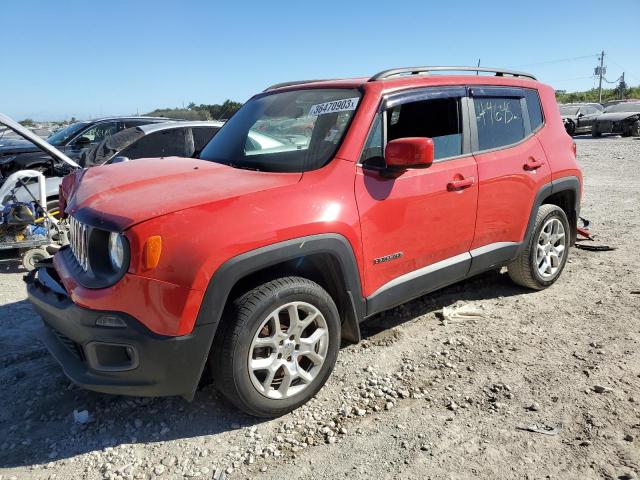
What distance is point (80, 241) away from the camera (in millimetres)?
2793

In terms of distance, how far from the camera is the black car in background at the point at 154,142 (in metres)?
6.90

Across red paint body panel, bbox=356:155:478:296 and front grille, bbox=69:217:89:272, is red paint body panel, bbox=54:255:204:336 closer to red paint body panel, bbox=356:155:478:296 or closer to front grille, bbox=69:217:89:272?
front grille, bbox=69:217:89:272

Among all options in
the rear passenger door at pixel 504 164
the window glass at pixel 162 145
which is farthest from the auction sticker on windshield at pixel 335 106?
the window glass at pixel 162 145

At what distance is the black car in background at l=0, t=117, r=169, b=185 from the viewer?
7434mm

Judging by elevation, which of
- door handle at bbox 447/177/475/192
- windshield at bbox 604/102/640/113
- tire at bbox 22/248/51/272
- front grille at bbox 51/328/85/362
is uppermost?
door handle at bbox 447/177/475/192

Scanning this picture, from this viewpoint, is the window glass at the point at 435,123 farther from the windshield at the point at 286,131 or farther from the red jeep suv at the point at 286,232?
the windshield at the point at 286,131

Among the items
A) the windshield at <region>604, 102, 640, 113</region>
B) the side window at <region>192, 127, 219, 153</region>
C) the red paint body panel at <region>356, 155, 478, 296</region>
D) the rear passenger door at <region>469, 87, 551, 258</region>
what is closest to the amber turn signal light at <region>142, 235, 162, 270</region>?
the red paint body panel at <region>356, 155, 478, 296</region>

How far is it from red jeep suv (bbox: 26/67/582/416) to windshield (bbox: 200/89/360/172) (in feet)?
0.05

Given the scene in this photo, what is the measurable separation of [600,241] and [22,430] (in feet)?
19.9

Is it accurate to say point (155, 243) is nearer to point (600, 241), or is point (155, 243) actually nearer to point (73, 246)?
point (73, 246)

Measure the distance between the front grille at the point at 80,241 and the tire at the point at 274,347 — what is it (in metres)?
0.81

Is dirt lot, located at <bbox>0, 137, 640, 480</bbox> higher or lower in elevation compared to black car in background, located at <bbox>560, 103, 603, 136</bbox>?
higher

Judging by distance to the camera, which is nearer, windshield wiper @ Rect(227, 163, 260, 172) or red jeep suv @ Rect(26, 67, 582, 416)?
red jeep suv @ Rect(26, 67, 582, 416)

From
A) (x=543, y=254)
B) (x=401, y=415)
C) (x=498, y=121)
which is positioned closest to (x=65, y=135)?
(x=498, y=121)
